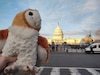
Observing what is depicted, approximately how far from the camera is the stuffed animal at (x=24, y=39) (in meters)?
4.04

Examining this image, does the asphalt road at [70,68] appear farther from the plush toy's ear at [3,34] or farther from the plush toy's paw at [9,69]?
the plush toy's ear at [3,34]

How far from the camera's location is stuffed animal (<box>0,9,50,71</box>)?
159 inches

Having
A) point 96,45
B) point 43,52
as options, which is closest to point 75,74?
point 43,52

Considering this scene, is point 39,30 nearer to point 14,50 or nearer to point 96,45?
point 14,50

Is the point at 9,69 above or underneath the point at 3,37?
underneath

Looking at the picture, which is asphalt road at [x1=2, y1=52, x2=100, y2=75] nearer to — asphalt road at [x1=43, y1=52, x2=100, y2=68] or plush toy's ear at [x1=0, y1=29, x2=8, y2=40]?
asphalt road at [x1=43, y1=52, x2=100, y2=68]

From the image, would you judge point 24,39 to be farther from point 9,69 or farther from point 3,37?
point 9,69

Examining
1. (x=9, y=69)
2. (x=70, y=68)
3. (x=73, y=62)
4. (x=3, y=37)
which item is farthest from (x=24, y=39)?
(x=73, y=62)

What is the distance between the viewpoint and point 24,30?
4070 millimetres

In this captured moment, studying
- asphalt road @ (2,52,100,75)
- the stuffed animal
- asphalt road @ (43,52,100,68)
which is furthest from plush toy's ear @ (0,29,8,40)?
asphalt road @ (43,52,100,68)

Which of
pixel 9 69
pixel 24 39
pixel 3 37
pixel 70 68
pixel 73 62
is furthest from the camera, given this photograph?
pixel 73 62

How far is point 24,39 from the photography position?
4.05m

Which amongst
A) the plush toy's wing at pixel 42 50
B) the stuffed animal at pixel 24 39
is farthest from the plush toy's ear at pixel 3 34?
the plush toy's wing at pixel 42 50

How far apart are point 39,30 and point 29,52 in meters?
0.38
